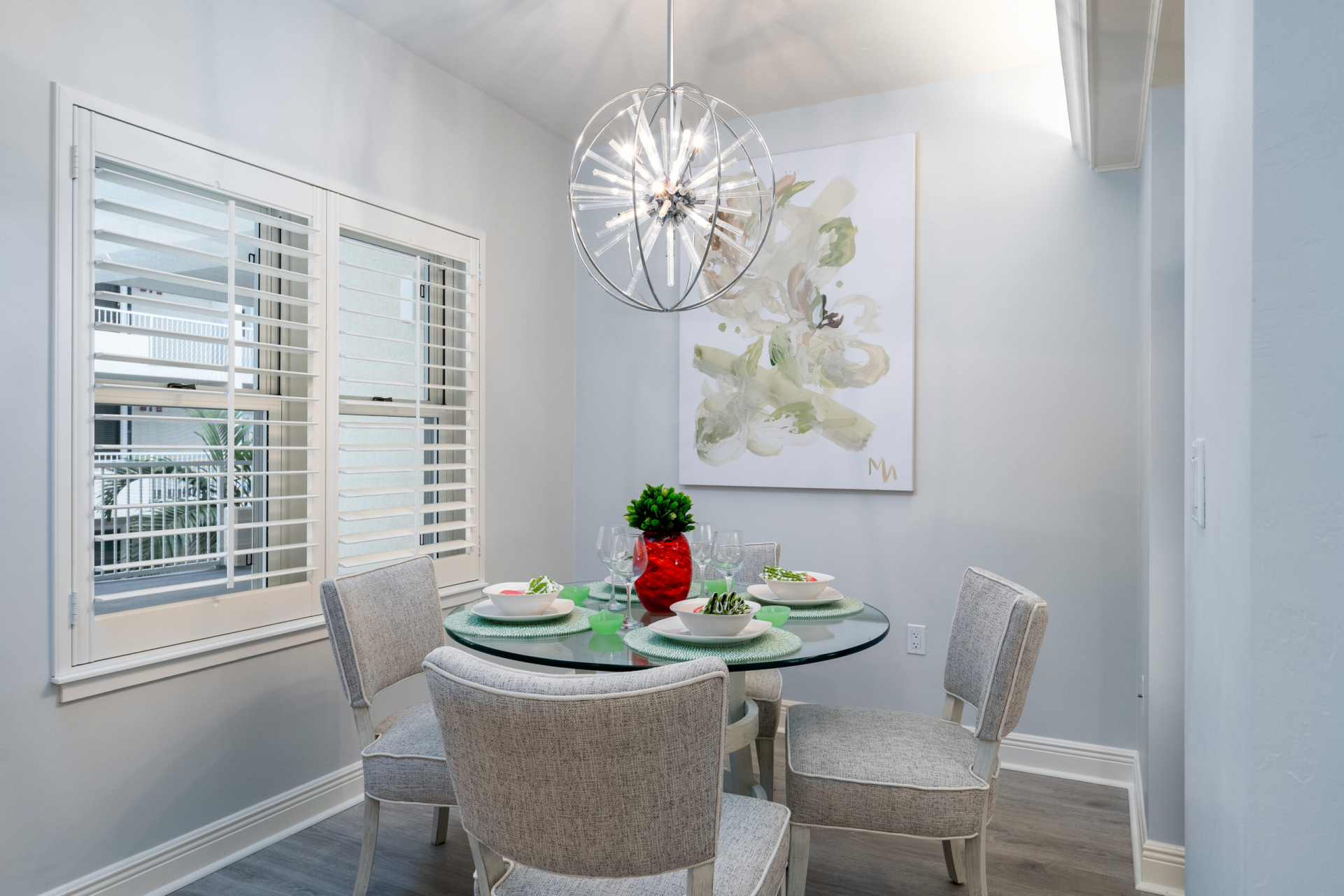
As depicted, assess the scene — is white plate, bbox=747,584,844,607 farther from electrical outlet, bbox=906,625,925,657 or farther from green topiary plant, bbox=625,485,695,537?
electrical outlet, bbox=906,625,925,657

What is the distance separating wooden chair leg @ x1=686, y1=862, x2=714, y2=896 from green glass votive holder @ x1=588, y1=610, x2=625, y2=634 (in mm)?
720

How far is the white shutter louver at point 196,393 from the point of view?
2.08 meters

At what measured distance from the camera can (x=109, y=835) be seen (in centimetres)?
206

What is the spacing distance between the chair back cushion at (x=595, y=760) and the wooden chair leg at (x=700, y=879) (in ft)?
0.08

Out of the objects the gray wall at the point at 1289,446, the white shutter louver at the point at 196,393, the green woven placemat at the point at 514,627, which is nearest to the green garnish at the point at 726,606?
the green woven placemat at the point at 514,627

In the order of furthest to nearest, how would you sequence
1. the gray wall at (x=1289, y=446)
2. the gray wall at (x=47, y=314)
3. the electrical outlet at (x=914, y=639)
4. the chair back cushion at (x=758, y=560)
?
1. the electrical outlet at (x=914, y=639)
2. the chair back cushion at (x=758, y=560)
3. the gray wall at (x=47, y=314)
4. the gray wall at (x=1289, y=446)

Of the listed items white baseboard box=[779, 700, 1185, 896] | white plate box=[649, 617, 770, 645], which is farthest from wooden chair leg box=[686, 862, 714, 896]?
white baseboard box=[779, 700, 1185, 896]

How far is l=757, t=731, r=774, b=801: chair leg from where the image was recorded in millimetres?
2404

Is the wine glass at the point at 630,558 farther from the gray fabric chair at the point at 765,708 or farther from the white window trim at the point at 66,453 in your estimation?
the white window trim at the point at 66,453

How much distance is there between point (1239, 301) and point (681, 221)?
5.14ft

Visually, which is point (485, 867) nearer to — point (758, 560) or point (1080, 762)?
point (758, 560)

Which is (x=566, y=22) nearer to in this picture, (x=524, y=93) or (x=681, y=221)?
(x=524, y=93)

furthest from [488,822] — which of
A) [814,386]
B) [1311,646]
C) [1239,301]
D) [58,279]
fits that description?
[814,386]

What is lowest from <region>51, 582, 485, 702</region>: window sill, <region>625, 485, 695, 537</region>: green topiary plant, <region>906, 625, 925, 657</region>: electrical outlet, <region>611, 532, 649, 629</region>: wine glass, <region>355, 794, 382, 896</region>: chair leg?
<region>355, 794, 382, 896</region>: chair leg
